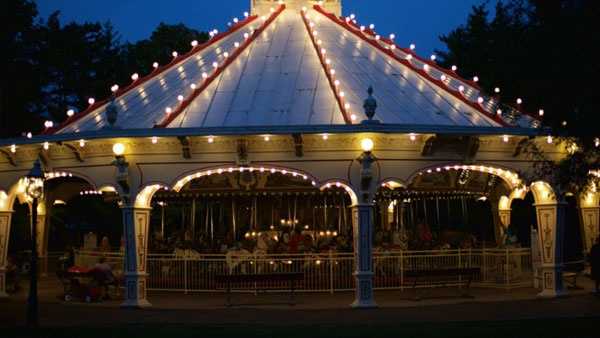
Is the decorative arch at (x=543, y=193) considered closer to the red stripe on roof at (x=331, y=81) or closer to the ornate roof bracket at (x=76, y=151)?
the red stripe on roof at (x=331, y=81)

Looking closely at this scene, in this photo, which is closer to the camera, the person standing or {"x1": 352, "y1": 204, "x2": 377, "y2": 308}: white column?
{"x1": 352, "y1": 204, "x2": 377, "y2": 308}: white column

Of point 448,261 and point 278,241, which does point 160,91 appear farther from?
point 448,261

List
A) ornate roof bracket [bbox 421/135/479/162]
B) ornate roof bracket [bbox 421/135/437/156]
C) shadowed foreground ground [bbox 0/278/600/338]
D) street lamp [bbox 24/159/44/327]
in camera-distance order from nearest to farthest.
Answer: shadowed foreground ground [bbox 0/278/600/338], street lamp [bbox 24/159/44/327], ornate roof bracket [bbox 421/135/437/156], ornate roof bracket [bbox 421/135/479/162]

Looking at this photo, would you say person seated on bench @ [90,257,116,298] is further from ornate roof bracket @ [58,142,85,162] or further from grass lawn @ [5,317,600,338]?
grass lawn @ [5,317,600,338]

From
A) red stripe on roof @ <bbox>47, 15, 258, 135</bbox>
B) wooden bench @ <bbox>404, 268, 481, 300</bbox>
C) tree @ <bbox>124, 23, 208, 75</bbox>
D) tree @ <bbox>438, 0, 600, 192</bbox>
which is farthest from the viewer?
tree @ <bbox>124, 23, 208, 75</bbox>

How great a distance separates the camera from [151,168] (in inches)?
865

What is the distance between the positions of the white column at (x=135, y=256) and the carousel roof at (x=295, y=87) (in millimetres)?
2064

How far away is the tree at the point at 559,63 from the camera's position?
1317cm

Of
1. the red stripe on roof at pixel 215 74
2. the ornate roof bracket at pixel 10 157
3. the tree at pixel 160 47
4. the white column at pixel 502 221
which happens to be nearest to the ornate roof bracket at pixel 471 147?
the red stripe on roof at pixel 215 74

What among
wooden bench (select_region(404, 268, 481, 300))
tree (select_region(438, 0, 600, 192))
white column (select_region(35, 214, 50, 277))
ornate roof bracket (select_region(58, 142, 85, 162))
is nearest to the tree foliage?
white column (select_region(35, 214, 50, 277))

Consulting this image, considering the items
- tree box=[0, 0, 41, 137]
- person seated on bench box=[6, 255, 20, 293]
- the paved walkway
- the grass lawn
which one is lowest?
the grass lawn

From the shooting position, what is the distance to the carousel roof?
22.7 metres

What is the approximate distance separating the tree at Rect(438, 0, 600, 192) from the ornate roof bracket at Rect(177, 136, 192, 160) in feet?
26.4

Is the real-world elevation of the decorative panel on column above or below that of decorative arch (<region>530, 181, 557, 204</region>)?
below
